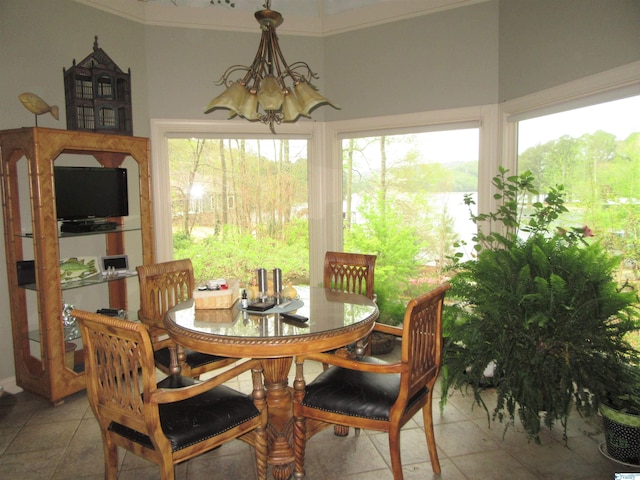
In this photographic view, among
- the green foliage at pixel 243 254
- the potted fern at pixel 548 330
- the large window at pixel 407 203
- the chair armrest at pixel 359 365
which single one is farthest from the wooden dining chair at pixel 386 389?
the green foliage at pixel 243 254

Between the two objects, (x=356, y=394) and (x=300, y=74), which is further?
(x=300, y=74)

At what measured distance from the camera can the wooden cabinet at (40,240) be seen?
2920mm

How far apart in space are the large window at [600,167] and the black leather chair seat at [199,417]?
2050 mm

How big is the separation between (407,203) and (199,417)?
108 inches

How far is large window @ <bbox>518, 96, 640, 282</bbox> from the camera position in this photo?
2596 millimetres

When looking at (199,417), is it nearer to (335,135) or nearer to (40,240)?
(40,240)

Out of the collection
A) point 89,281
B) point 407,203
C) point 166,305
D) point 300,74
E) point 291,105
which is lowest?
point 166,305

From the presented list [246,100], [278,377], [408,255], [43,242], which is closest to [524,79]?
[408,255]

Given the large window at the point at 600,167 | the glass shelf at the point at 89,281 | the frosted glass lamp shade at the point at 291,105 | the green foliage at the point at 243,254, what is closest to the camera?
the frosted glass lamp shade at the point at 291,105

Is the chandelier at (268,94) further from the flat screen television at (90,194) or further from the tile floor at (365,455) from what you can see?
the tile floor at (365,455)

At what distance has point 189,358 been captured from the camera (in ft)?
8.77

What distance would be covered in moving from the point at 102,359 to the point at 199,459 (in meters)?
0.90

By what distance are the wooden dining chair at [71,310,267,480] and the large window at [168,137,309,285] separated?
7.58 feet

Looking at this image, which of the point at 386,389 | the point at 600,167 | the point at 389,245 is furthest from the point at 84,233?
the point at 600,167
